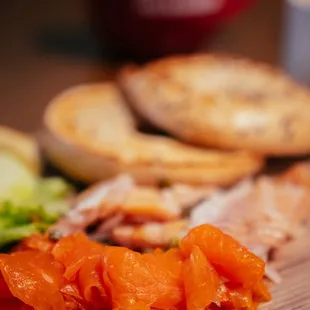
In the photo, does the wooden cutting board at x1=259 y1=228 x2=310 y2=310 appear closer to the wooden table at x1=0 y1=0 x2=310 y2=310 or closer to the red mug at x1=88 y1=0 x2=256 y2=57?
the wooden table at x1=0 y1=0 x2=310 y2=310

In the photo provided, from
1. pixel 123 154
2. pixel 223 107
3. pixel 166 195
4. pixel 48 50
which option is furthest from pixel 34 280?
pixel 48 50

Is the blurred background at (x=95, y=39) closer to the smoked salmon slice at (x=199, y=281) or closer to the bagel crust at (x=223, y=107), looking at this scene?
the bagel crust at (x=223, y=107)

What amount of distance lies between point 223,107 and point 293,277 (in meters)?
0.98

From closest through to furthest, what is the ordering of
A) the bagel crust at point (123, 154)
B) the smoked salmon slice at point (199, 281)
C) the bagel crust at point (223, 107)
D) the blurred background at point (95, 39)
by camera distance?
1. the smoked salmon slice at point (199, 281)
2. the bagel crust at point (123, 154)
3. the bagel crust at point (223, 107)
4. the blurred background at point (95, 39)

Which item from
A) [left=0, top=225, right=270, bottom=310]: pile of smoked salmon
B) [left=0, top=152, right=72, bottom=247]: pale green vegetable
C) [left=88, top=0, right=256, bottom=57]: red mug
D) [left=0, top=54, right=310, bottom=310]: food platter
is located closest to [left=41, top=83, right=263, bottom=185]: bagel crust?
[left=0, top=54, right=310, bottom=310]: food platter

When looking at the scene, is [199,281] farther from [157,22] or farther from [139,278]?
[157,22]

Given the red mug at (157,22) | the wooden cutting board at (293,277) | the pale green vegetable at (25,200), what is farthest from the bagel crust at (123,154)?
the red mug at (157,22)

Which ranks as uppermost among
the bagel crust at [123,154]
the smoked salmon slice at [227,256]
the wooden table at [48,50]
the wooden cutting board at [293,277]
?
the smoked salmon slice at [227,256]

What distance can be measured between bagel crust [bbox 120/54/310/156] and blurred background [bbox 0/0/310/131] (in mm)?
690

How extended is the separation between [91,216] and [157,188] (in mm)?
449

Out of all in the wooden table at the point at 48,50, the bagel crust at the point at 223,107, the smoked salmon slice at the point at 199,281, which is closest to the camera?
the smoked salmon slice at the point at 199,281

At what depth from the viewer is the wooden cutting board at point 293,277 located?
1.74 metres

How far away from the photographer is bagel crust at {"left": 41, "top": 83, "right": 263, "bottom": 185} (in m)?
2.43

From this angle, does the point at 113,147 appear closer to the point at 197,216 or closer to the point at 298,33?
the point at 197,216
